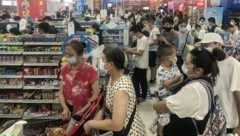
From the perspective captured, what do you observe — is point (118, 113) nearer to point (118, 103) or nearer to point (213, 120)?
point (118, 103)

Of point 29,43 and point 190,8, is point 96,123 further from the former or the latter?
point 190,8

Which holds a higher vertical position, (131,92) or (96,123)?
(131,92)

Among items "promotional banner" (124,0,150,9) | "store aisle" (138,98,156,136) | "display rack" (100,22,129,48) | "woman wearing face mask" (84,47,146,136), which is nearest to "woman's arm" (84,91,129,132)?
"woman wearing face mask" (84,47,146,136)

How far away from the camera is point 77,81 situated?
3352 mm

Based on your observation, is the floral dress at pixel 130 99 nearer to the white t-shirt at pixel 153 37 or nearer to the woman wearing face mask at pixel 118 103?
the woman wearing face mask at pixel 118 103

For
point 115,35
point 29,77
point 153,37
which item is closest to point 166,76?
point 29,77

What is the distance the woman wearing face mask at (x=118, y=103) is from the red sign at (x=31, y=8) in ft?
44.4

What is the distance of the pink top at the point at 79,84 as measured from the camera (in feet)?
11.0

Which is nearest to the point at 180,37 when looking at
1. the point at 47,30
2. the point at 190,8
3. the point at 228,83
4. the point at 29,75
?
the point at 47,30

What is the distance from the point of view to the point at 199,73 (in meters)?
2.28

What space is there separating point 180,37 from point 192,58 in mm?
4761

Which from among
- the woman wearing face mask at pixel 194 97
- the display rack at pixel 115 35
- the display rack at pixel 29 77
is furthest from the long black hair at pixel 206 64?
the display rack at pixel 115 35

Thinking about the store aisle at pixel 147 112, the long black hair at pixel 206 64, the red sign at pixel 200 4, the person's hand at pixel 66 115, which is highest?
the red sign at pixel 200 4

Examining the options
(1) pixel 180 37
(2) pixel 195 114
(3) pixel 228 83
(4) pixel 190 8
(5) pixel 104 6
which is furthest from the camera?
(5) pixel 104 6
